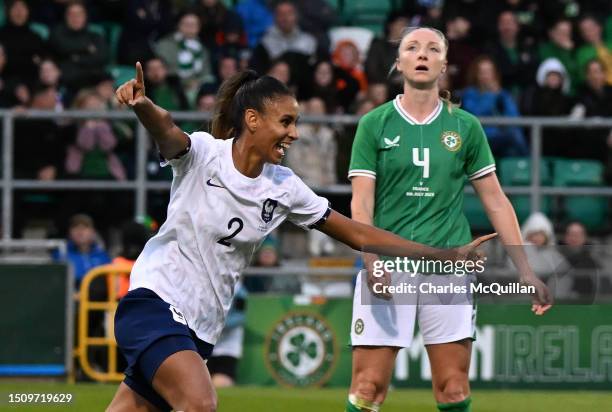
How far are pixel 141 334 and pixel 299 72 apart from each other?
30.7ft

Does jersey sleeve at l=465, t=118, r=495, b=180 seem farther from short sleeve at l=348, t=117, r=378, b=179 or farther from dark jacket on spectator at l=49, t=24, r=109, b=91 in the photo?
dark jacket on spectator at l=49, t=24, r=109, b=91

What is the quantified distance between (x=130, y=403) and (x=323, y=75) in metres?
9.23

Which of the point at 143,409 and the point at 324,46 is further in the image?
the point at 324,46

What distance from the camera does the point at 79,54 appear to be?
15.2 meters

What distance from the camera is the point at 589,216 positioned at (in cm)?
1485

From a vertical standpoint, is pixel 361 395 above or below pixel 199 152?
below

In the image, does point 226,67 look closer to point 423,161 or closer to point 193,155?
point 423,161

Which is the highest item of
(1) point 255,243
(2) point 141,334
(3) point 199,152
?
(3) point 199,152

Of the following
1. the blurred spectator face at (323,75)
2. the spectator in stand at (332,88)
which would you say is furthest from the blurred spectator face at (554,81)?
the blurred spectator face at (323,75)

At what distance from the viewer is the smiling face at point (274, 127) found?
6309 mm

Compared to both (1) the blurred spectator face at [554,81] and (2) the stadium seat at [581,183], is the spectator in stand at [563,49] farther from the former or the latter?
(2) the stadium seat at [581,183]

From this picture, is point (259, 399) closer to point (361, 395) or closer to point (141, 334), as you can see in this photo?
point (361, 395)

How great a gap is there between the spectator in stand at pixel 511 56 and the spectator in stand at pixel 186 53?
11.0 ft

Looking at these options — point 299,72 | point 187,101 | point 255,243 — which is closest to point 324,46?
point 299,72
